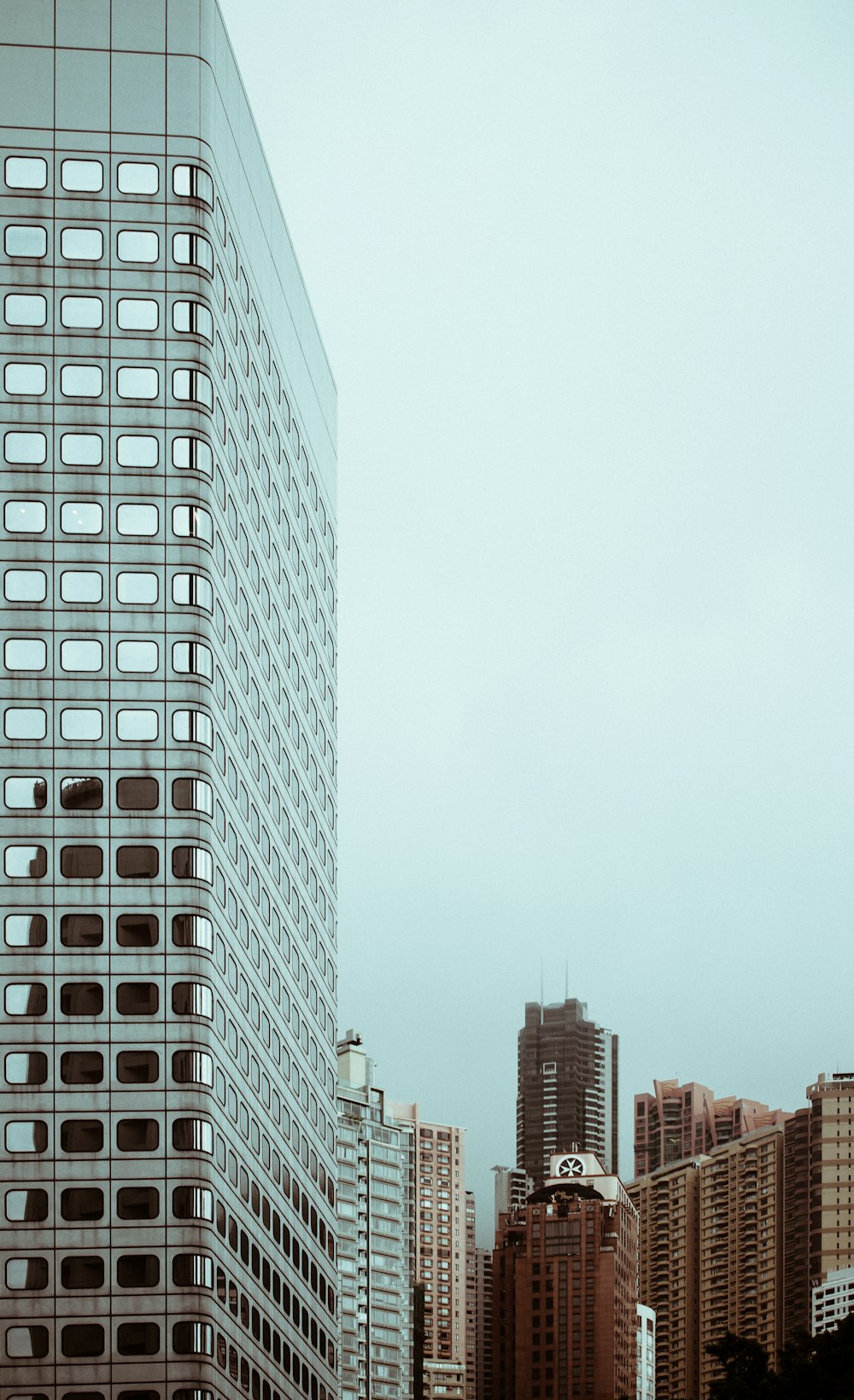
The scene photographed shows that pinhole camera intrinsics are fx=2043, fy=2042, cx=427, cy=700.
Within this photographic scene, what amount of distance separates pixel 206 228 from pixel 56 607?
1679 centimetres

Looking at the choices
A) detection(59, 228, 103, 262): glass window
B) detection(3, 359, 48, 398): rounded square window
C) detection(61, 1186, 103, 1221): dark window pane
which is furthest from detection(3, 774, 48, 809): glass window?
detection(59, 228, 103, 262): glass window

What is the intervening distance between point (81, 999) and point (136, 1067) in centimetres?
325

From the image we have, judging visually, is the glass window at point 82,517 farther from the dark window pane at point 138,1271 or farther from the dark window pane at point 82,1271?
the dark window pane at point 138,1271

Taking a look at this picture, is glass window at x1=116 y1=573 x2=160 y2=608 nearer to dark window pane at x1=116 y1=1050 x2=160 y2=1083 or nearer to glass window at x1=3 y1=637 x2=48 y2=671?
glass window at x1=3 y1=637 x2=48 y2=671

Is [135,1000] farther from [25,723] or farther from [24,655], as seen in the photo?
[24,655]

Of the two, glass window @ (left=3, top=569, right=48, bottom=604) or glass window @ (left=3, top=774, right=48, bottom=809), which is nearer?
glass window @ (left=3, top=774, right=48, bottom=809)

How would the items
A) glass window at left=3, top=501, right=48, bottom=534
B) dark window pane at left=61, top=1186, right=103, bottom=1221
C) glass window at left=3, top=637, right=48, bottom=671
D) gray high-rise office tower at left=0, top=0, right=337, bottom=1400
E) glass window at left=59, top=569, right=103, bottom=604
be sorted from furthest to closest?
glass window at left=3, top=501, right=48, bottom=534, glass window at left=59, top=569, right=103, bottom=604, glass window at left=3, top=637, right=48, bottom=671, gray high-rise office tower at left=0, top=0, right=337, bottom=1400, dark window pane at left=61, top=1186, right=103, bottom=1221

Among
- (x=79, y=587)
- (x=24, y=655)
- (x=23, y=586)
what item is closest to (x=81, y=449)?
(x=79, y=587)

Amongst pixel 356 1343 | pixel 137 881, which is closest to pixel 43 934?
pixel 137 881

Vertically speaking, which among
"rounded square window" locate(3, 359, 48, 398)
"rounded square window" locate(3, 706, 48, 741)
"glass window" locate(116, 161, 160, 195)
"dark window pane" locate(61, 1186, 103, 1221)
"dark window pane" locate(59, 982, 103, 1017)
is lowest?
"dark window pane" locate(61, 1186, 103, 1221)

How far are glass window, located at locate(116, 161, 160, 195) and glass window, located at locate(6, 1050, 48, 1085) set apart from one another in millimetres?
34109

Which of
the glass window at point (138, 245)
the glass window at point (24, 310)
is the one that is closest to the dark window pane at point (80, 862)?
the glass window at point (24, 310)

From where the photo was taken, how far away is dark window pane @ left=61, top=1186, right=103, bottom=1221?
73.5 metres

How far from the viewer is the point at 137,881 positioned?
253 feet
